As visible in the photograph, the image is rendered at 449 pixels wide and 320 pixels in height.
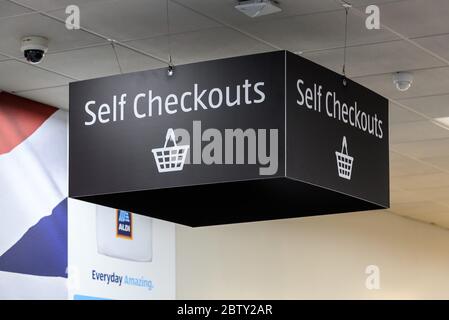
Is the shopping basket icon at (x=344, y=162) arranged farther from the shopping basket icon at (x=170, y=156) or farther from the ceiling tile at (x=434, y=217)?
the ceiling tile at (x=434, y=217)

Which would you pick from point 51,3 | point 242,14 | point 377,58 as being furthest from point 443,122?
point 51,3

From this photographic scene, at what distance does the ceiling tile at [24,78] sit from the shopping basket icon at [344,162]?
7.82 feet

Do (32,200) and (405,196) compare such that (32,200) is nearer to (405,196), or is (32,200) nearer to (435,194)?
(405,196)

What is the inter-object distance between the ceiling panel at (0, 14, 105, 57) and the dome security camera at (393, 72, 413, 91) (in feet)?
7.12

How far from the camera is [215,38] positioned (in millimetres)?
7008

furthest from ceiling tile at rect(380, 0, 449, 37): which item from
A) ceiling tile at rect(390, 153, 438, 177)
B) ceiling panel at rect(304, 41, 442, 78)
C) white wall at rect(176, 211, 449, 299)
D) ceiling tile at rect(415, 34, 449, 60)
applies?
white wall at rect(176, 211, 449, 299)

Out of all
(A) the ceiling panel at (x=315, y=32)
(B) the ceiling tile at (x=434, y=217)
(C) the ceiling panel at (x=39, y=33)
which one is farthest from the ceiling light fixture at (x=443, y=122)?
(B) the ceiling tile at (x=434, y=217)

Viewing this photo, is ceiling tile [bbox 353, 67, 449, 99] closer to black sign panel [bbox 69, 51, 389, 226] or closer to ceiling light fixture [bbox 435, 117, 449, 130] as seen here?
ceiling light fixture [bbox 435, 117, 449, 130]
